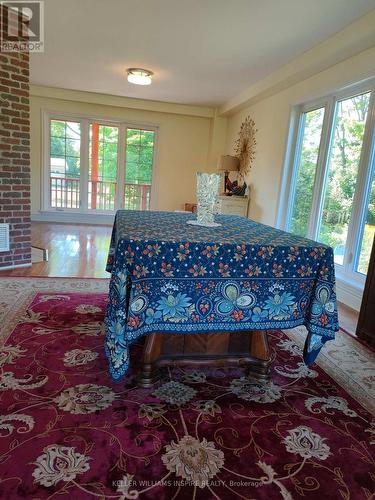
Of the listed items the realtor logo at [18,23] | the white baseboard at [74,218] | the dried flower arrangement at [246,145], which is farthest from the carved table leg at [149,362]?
the white baseboard at [74,218]

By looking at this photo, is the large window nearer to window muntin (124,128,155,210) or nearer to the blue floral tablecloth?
the blue floral tablecloth

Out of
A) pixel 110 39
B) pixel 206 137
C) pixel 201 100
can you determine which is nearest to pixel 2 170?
pixel 110 39

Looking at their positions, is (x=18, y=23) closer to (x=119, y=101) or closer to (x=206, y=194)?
(x=206, y=194)

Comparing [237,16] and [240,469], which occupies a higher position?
[237,16]

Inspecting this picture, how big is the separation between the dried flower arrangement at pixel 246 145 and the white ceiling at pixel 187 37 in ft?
1.95

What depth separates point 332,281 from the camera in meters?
1.65

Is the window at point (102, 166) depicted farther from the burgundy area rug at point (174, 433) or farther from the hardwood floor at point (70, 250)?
the burgundy area rug at point (174, 433)

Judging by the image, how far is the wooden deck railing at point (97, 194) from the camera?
6.83 meters

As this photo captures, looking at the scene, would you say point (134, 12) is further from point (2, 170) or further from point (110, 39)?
point (2, 170)

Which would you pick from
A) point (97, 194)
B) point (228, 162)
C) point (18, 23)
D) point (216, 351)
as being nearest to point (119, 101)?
point (97, 194)

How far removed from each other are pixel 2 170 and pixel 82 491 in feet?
10.6

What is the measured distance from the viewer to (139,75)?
4625mm

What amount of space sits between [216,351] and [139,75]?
13.6ft

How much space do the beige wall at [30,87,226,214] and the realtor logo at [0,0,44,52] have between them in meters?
2.96
